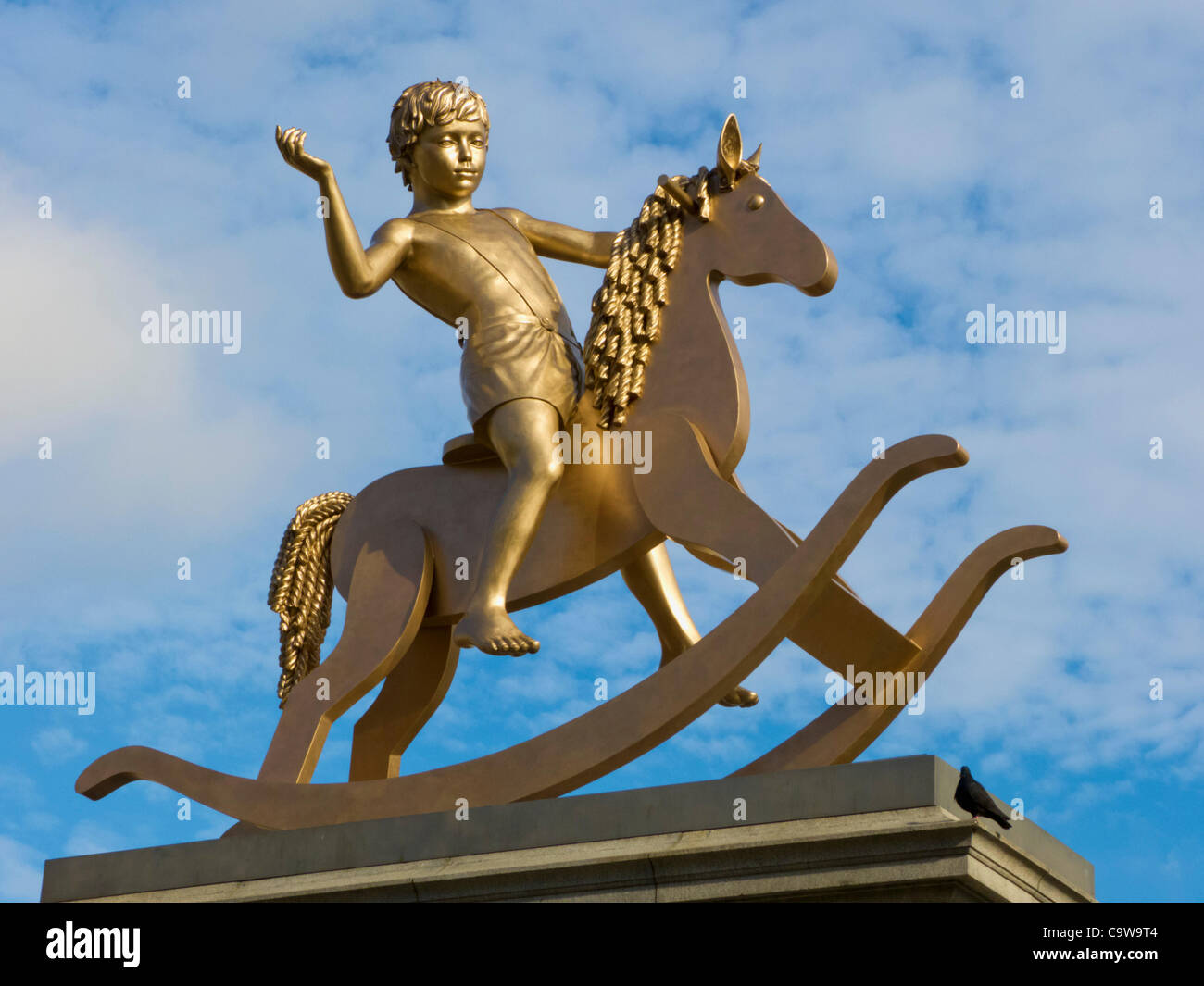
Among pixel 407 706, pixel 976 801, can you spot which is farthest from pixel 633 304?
pixel 976 801

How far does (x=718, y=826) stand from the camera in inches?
227

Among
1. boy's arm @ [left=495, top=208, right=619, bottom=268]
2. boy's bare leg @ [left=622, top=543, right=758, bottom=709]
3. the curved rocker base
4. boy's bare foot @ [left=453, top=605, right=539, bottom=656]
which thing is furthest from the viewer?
boy's arm @ [left=495, top=208, right=619, bottom=268]

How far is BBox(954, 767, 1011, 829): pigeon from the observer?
550 centimetres

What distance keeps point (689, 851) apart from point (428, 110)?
3.42 metres

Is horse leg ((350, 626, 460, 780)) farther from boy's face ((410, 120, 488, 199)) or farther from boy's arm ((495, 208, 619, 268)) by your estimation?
boy's face ((410, 120, 488, 199))

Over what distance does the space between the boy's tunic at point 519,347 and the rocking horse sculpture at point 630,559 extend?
0.14 metres

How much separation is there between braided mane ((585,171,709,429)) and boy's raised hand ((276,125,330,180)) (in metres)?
1.20

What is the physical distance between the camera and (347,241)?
712 cm

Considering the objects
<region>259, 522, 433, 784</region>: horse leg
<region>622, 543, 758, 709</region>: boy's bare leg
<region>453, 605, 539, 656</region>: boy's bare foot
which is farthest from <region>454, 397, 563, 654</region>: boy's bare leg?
<region>622, 543, 758, 709</region>: boy's bare leg

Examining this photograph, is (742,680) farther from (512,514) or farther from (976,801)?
(976,801)

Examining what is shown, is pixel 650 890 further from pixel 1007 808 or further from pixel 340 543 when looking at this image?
pixel 340 543
